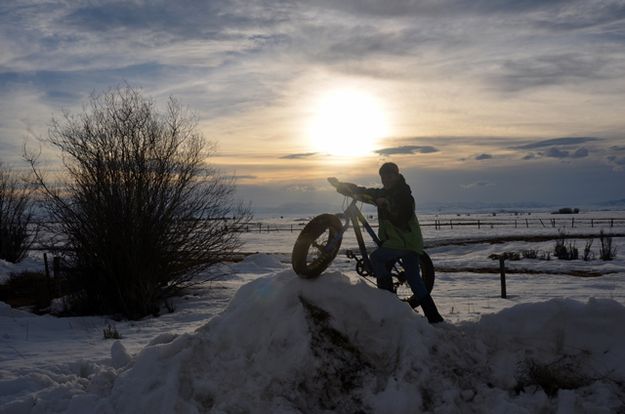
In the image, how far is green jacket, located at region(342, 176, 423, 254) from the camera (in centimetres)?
611

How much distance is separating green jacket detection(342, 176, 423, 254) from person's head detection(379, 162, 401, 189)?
67 mm

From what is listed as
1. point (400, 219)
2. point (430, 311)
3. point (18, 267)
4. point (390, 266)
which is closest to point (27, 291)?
point (18, 267)

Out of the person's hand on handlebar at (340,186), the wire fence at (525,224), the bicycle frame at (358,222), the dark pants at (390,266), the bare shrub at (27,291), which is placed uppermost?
the person's hand on handlebar at (340,186)

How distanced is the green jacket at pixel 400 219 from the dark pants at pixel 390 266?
0.07m

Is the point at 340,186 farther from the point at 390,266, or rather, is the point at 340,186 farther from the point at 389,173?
the point at 390,266

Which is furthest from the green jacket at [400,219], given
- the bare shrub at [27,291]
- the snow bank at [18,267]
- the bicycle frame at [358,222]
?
the snow bank at [18,267]

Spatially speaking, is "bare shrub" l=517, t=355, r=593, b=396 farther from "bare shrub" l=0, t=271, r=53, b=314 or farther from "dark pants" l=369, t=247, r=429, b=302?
"bare shrub" l=0, t=271, r=53, b=314

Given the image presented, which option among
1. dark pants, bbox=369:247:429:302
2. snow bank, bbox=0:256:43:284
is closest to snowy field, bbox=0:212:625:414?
dark pants, bbox=369:247:429:302

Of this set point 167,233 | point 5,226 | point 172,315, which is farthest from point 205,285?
point 5,226

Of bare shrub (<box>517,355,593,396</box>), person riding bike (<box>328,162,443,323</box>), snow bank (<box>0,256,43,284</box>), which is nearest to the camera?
bare shrub (<box>517,355,593,396</box>)

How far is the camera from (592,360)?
16.8 feet

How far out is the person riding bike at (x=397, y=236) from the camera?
20.0ft

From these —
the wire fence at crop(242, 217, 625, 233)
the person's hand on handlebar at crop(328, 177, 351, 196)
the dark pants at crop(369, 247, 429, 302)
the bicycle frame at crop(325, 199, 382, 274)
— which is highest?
the person's hand on handlebar at crop(328, 177, 351, 196)

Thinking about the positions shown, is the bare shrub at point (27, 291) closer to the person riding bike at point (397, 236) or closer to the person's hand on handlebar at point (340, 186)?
the person's hand on handlebar at point (340, 186)
